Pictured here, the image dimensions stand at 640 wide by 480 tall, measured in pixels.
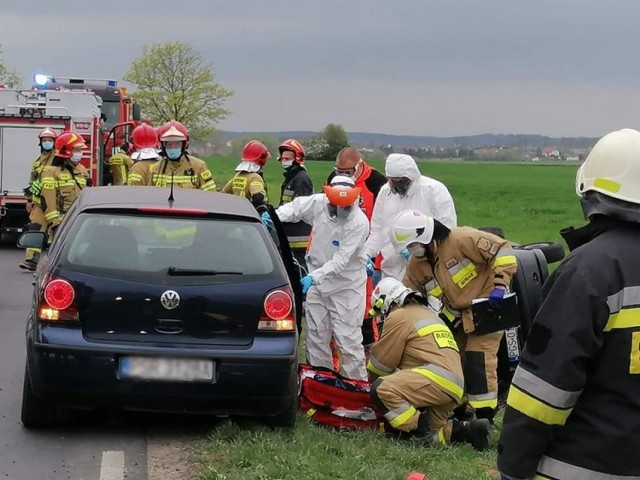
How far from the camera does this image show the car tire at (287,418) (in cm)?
601

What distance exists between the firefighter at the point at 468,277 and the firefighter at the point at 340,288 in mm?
1164

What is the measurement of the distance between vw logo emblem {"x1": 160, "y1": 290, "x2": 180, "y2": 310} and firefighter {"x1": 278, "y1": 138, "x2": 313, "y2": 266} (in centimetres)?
392

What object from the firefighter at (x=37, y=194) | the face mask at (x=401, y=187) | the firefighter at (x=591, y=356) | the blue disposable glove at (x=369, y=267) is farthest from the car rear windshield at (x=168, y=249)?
the firefighter at (x=37, y=194)

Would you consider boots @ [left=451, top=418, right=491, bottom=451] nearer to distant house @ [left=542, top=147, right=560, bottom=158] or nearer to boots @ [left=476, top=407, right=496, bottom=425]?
boots @ [left=476, top=407, right=496, bottom=425]

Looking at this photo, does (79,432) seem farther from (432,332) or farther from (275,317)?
(432,332)

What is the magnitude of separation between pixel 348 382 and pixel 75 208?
82.1 inches

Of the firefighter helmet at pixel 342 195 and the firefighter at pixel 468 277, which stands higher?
the firefighter helmet at pixel 342 195

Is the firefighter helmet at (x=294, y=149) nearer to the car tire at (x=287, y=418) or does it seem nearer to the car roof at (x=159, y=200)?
the car roof at (x=159, y=200)

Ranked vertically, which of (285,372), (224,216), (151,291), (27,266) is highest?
(224,216)

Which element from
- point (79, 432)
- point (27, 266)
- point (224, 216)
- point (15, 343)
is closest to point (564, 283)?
point (224, 216)

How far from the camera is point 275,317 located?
Result: 19.3 feet

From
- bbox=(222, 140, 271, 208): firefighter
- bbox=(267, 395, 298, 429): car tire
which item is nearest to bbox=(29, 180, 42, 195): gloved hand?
bbox=(222, 140, 271, 208): firefighter

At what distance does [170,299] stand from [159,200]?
856mm

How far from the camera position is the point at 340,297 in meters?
8.02
